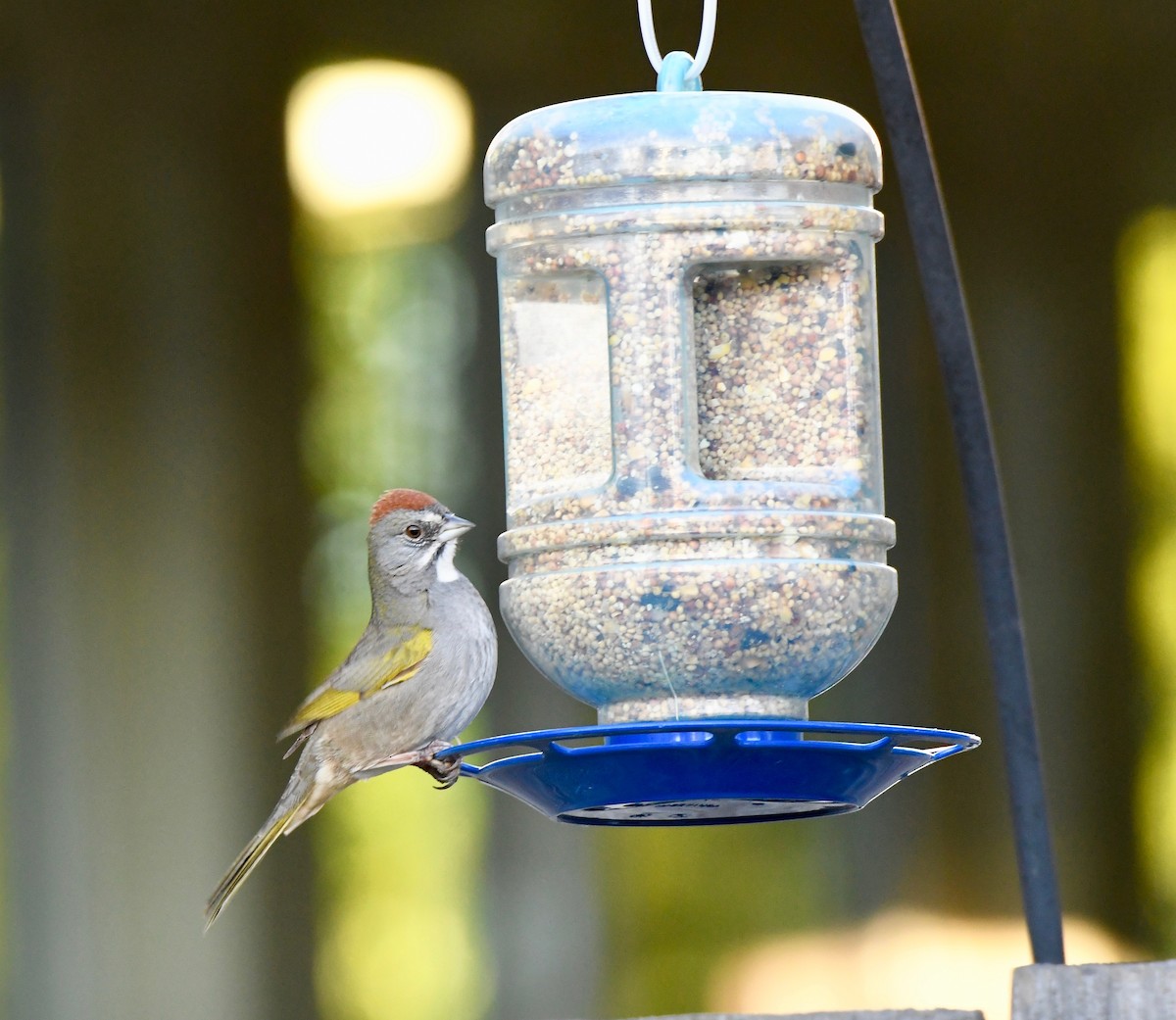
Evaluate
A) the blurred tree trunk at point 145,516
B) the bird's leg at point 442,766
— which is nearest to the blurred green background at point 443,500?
the blurred tree trunk at point 145,516

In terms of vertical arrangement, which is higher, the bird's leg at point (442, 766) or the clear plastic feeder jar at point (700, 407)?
the clear plastic feeder jar at point (700, 407)

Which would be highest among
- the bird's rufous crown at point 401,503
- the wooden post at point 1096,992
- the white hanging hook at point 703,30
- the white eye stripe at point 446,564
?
the white hanging hook at point 703,30

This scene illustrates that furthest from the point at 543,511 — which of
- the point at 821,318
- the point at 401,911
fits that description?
the point at 401,911

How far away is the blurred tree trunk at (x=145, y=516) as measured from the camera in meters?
6.66

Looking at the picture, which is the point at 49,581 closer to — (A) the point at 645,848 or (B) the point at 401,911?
(B) the point at 401,911

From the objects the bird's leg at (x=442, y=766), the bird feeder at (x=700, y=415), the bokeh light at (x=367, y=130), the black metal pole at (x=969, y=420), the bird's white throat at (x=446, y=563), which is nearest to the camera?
the black metal pole at (x=969, y=420)

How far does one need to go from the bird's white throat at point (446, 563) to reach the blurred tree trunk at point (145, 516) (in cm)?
379

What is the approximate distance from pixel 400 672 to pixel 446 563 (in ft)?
0.65

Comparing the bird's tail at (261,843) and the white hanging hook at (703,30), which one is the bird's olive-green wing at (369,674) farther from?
the white hanging hook at (703,30)

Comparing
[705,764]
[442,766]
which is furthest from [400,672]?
[705,764]

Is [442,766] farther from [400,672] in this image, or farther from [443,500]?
[443,500]

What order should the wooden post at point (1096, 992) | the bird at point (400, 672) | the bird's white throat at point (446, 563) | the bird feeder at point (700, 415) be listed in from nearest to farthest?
the wooden post at point (1096, 992), the bird feeder at point (700, 415), the bird at point (400, 672), the bird's white throat at point (446, 563)

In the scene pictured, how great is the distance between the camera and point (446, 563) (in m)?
3.12

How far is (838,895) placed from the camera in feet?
22.5
